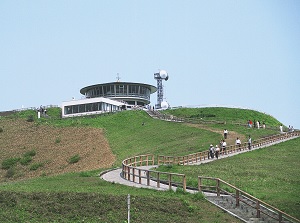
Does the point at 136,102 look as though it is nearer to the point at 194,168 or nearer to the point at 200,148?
the point at 200,148

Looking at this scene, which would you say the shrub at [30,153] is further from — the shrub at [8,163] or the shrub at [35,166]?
the shrub at [35,166]

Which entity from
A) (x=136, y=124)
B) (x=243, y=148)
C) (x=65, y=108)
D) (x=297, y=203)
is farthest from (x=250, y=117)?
(x=297, y=203)

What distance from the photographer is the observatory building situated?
98.2 meters

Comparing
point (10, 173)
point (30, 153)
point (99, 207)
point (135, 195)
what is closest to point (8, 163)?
point (30, 153)

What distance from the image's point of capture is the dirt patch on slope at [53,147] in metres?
57.2

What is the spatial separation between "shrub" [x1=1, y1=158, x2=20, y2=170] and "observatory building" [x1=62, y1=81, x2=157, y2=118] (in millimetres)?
33233

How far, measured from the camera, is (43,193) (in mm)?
26500

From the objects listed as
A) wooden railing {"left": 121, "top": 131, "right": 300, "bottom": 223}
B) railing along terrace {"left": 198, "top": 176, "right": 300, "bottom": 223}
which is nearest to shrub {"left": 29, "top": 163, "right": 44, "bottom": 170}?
wooden railing {"left": 121, "top": 131, "right": 300, "bottom": 223}

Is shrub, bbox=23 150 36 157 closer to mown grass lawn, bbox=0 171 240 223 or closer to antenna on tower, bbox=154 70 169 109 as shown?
Answer: mown grass lawn, bbox=0 171 240 223

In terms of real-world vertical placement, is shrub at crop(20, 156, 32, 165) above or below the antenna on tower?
below

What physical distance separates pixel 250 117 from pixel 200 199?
68.6m

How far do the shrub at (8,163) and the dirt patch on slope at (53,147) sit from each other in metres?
0.78

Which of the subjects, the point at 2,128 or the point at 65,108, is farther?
the point at 65,108

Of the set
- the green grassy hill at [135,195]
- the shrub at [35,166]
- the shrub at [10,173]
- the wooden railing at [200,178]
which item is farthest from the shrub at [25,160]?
the wooden railing at [200,178]
